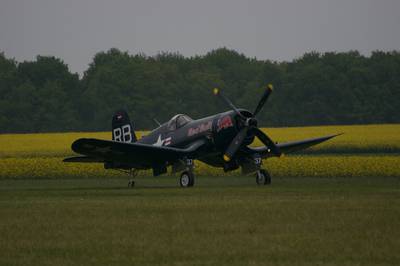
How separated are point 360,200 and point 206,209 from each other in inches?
153

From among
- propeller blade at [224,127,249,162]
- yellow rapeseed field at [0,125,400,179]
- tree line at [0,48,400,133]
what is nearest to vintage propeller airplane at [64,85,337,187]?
propeller blade at [224,127,249,162]

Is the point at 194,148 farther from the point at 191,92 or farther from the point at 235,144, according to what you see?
the point at 191,92

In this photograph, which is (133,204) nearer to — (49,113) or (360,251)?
(360,251)

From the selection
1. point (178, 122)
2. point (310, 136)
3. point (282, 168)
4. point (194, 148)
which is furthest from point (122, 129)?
point (310, 136)

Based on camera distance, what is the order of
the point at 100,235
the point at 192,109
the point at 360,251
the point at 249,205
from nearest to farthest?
the point at 360,251, the point at 100,235, the point at 249,205, the point at 192,109

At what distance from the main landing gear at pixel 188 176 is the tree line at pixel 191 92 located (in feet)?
179

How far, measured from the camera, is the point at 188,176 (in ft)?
95.4

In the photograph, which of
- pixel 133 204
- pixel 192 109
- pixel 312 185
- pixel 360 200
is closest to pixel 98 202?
pixel 133 204

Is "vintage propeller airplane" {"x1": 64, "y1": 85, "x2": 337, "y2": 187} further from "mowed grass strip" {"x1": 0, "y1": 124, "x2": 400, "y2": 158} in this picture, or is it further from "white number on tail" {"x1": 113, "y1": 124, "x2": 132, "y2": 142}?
"mowed grass strip" {"x1": 0, "y1": 124, "x2": 400, "y2": 158}

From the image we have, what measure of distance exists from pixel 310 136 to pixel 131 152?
76.4 ft

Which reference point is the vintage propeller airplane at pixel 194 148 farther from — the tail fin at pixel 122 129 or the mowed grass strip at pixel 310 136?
the mowed grass strip at pixel 310 136

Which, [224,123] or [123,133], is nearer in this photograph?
[224,123]

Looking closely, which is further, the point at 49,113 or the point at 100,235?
the point at 49,113

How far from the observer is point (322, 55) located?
322 feet
